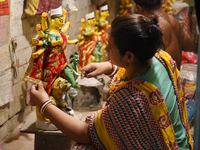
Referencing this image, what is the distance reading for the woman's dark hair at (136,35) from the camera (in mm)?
1338

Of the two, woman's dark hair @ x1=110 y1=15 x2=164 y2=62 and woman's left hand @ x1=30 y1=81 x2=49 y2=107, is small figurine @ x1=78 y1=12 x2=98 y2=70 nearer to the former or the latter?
woman's left hand @ x1=30 y1=81 x2=49 y2=107

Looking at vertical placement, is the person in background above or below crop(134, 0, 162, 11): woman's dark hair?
below

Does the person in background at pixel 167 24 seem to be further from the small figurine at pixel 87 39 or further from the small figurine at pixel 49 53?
the small figurine at pixel 49 53

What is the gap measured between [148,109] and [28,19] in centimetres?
202

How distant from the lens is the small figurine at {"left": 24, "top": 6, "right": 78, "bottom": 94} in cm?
233

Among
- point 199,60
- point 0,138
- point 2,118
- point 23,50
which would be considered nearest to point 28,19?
point 23,50

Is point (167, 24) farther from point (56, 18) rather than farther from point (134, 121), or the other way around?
point (134, 121)

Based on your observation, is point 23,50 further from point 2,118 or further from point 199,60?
point 199,60

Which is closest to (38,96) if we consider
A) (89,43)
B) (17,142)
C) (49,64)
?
(49,64)

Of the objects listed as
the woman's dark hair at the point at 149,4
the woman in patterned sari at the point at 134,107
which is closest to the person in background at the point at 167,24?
the woman's dark hair at the point at 149,4

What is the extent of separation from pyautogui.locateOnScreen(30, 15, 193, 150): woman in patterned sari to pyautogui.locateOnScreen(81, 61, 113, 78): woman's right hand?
41 cm

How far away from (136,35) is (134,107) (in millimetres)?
344

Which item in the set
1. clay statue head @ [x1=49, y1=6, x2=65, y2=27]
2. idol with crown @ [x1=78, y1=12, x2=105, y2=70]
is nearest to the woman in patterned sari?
clay statue head @ [x1=49, y1=6, x2=65, y2=27]

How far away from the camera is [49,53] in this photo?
2402 millimetres
